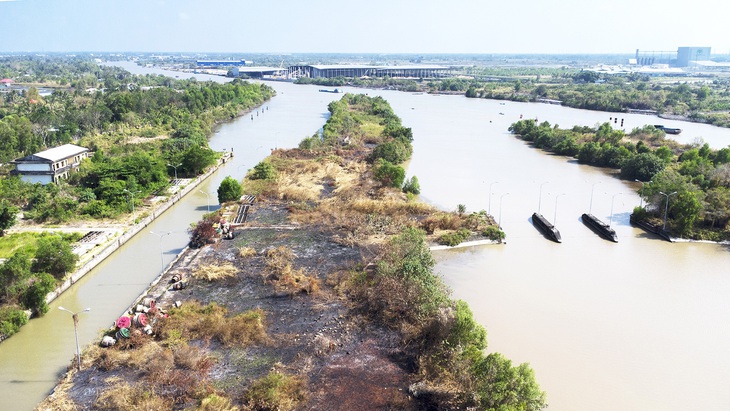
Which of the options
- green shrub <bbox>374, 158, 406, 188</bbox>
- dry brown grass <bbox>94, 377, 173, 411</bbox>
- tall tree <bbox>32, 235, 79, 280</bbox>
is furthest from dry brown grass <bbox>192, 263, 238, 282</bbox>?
green shrub <bbox>374, 158, 406, 188</bbox>

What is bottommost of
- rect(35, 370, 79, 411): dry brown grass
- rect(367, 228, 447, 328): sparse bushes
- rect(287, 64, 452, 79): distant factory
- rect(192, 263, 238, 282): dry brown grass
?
rect(35, 370, 79, 411): dry brown grass

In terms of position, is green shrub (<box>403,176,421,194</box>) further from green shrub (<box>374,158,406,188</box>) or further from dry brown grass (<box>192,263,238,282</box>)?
dry brown grass (<box>192,263,238,282</box>)

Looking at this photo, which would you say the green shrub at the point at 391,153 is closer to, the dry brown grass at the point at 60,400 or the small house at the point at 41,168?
the small house at the point at 41,168

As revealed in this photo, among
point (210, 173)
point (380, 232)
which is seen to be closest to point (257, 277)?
point (380, 232)

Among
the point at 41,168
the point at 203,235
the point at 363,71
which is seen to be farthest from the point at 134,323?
the point at 363,71

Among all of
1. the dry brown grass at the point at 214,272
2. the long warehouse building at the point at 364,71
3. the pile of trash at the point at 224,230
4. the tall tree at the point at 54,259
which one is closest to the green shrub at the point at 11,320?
the tall tree at the point at 54,259

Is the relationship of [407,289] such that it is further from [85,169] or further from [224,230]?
[85,169]
